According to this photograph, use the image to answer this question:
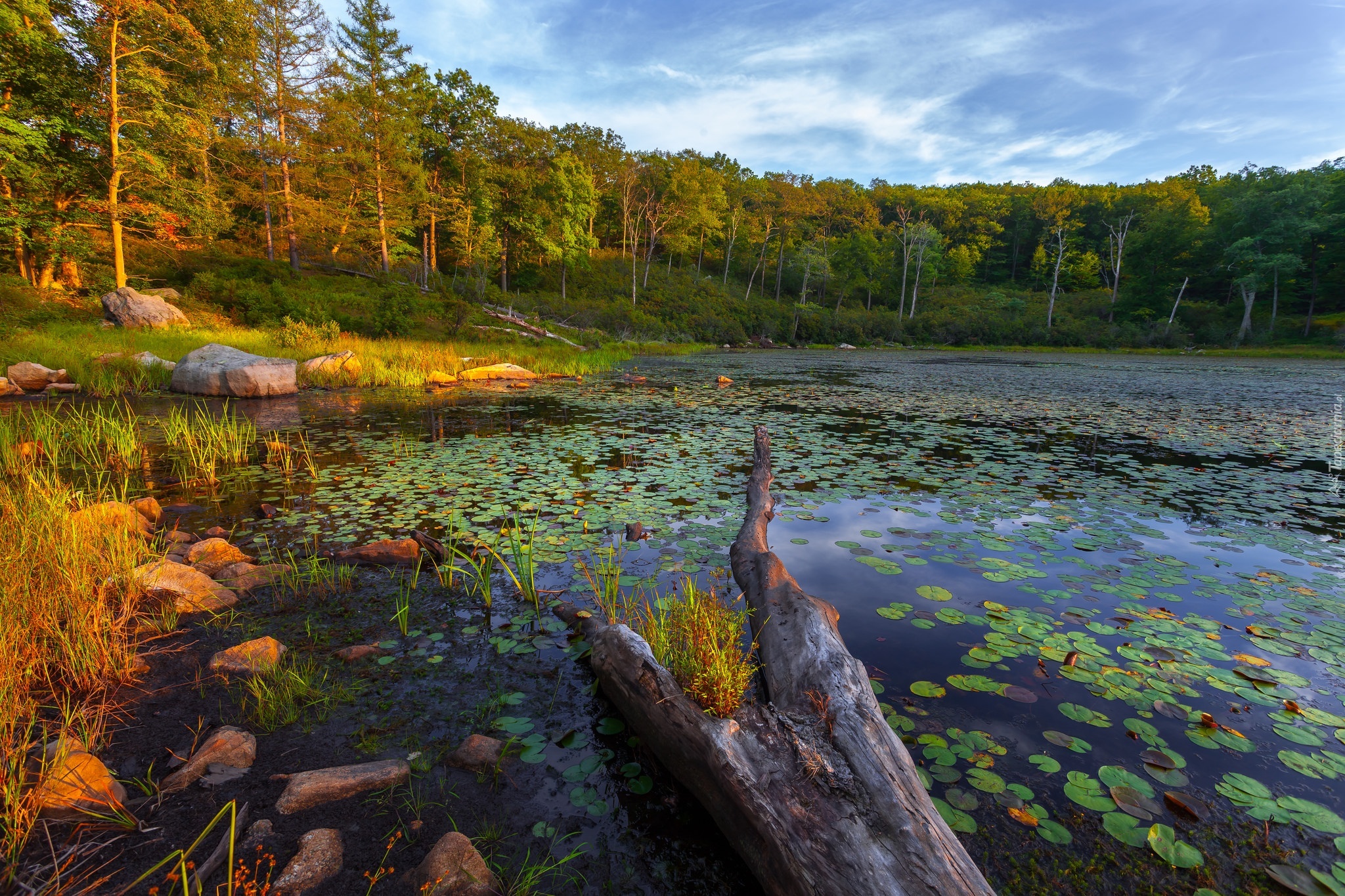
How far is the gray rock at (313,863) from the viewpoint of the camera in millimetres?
1770

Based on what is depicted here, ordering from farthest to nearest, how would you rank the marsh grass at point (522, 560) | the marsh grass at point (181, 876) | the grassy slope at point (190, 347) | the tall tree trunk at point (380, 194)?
the tall tree trunk at point (380, 194), the grassy slope at point (190, 347), the marsh grass at point (522, 560), the marsh grass at point (181, 876)

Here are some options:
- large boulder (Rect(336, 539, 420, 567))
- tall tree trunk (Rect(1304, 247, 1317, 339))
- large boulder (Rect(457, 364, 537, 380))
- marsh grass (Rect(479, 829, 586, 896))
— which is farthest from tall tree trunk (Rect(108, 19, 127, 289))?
tall tree trunk (Rect(1304, 247, 1317, 339))

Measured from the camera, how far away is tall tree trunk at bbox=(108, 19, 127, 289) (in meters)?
18.6

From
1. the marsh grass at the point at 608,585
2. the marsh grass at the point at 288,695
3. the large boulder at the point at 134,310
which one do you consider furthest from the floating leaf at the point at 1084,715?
the large boulder at the point at 134,310

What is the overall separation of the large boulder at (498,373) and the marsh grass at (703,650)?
16.5 m

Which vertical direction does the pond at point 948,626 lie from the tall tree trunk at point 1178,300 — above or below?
below

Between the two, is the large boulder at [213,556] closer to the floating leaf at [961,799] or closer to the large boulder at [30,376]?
the floating leaf at [961,799]

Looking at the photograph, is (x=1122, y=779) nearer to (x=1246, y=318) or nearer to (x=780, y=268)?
(x=780, y=268)

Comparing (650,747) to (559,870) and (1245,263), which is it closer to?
(559,870)

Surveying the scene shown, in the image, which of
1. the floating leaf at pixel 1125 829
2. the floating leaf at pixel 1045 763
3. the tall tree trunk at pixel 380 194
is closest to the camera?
the floating leaf at pixel 1125 829

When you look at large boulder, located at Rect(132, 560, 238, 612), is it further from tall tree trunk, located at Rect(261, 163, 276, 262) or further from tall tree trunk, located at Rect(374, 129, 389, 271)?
tall tree trunk, located at Rect(374, 129, 389, 271)

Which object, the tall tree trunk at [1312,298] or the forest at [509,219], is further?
the tall tree trunk at [1312,298]

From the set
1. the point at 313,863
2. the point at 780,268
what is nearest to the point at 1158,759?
the point at 313,863

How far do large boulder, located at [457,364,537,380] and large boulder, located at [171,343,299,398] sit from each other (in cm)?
544
